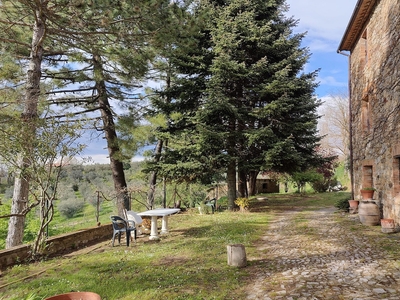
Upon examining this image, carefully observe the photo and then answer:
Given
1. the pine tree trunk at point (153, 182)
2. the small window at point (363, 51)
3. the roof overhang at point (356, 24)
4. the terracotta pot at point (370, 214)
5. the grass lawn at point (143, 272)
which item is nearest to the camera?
the grass lawn at point (143, 272)

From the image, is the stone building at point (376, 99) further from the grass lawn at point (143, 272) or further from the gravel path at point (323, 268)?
the grass lawn at point (143, 272)

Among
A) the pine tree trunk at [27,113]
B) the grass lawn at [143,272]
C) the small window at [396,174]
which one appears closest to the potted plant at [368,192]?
the small window at [396,174]

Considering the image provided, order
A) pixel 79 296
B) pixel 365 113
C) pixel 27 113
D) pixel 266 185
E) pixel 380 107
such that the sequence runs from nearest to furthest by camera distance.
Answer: pixel 79 296, pixel 27 113, pixel 380 107, pixel 365 113, pixel 266 185

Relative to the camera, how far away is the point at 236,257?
4.52m

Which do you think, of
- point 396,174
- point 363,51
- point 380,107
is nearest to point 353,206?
point 396,174

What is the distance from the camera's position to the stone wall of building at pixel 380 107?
657 centimetres

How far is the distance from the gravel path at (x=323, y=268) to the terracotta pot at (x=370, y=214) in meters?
0.83

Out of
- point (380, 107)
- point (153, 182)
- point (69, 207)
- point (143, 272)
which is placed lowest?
point (69, 207)

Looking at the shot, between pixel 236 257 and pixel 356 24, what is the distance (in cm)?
859

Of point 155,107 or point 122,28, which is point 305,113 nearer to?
point 155,107

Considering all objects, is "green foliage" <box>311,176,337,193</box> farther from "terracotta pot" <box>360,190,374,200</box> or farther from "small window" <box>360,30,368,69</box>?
"terracotta pot" <box>360,190,374,200</box>

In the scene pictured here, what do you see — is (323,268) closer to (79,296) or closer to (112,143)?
(79,296)

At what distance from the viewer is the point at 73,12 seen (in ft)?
21.6

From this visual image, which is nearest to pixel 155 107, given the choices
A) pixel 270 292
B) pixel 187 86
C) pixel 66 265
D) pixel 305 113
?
pixel 187 86
